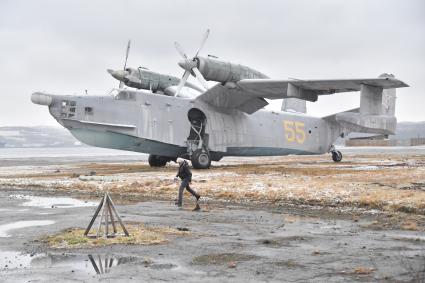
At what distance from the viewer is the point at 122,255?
31.6 feet

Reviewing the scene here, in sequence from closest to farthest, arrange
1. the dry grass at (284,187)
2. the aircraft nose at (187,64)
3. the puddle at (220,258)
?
the puddle at (220,258) < the dry grass at (284,187) < the aircraft nose at (187,64)

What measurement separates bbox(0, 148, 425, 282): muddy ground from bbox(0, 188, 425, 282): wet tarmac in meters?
0.02

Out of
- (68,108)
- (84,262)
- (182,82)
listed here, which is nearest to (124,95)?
(68,108)

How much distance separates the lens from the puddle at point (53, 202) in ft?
57.7

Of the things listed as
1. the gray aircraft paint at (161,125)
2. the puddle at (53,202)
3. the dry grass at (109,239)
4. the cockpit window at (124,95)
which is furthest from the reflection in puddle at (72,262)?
the cockpit window at (124,95)

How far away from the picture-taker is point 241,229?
1260 cm

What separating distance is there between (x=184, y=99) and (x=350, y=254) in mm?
21733

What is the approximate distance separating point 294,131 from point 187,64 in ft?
27.4

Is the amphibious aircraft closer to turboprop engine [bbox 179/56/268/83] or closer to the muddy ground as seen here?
turboprop engine [bbox 179/56/268/83]

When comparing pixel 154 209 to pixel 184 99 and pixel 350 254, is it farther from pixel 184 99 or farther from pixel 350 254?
pixel 184 99

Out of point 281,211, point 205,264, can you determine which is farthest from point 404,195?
point 205,264

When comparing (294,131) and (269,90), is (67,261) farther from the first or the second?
(294,131)

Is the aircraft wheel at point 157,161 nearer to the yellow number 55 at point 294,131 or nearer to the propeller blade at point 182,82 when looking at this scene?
the propeller blade at point 182,82

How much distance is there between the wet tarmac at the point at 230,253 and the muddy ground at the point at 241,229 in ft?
0.06
